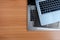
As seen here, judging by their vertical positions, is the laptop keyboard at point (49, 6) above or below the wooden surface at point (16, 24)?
above

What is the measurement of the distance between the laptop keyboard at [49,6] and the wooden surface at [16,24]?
0.15 meters

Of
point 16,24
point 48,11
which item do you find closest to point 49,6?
point 48,11

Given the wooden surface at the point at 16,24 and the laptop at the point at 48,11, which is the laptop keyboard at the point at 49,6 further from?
the wooden surface at the point at 16,24

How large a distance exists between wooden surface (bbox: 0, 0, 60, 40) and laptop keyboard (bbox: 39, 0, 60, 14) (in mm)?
155

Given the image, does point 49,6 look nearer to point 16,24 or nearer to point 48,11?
point 48,11

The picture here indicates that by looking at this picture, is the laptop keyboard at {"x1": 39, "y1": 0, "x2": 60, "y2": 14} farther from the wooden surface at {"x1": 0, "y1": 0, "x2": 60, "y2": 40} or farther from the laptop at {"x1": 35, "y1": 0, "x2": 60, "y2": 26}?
the wooden surface at {"x1": 0, "y1": 0, "x2": 60, "y2": 40}

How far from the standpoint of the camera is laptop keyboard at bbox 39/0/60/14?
88cm

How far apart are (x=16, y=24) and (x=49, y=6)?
0.26 meters

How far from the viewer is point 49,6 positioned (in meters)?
0.89

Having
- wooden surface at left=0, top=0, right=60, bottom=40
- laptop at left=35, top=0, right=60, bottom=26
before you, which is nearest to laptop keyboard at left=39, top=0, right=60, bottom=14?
laptop at left=35, top=0, right=60, bottom=26

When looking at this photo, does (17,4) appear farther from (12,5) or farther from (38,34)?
(38,34)

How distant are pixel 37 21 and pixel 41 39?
0.13m

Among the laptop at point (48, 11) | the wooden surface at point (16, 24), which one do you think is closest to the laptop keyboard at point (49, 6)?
the laptop at point (48, 11)

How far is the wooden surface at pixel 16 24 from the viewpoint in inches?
30.7
